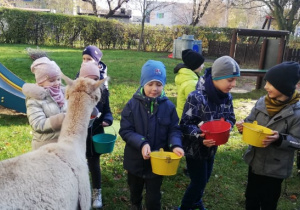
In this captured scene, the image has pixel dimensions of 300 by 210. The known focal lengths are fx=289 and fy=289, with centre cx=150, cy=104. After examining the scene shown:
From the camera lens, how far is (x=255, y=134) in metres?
2.67

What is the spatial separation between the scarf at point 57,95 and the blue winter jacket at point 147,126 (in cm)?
63

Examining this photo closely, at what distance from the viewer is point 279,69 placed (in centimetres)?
285

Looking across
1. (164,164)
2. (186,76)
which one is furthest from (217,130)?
(186,76)

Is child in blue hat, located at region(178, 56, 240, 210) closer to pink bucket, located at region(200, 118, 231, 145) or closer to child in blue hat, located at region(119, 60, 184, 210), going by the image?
pink bucket, located at region(200, 118, 231, 145)

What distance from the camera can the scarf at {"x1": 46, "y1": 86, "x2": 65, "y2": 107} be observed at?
2.76 m

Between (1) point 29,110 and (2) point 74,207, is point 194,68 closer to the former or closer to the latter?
(1) point 29,110

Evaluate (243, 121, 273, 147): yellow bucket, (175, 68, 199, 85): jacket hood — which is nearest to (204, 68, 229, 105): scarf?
(243, 121, 273, 147): yellow bucket

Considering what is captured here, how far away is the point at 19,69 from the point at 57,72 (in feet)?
Result: 25.9

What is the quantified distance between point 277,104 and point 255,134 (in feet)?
1.56

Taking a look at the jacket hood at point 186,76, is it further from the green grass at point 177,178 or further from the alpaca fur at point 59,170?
the alpaca fur at point 59,170

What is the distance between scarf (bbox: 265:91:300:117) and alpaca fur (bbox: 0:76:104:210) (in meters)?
1.77

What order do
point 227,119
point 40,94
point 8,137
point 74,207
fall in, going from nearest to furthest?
point 74,207
point 40,94
point 227,119
point 8,137

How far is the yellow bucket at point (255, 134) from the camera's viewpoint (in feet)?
8.70

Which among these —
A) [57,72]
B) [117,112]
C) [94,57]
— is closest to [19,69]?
[117,112]
